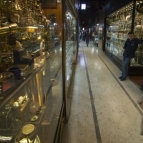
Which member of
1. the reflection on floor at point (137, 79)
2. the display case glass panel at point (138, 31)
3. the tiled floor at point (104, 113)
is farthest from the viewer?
the display case glass panel at point (138, 31)

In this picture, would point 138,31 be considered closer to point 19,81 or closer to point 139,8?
point 139,8

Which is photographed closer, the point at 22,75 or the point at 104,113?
the point at 22,75

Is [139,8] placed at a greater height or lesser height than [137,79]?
greater

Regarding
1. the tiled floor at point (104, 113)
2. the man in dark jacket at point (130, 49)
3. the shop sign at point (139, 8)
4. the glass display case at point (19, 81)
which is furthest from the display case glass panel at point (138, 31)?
the glass display case at point (19, 81)

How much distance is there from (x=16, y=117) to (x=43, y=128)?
1.67ft

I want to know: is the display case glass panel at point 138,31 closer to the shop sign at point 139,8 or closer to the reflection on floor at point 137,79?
the shop sign at point 139,8

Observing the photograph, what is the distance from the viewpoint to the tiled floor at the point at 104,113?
2211 mm

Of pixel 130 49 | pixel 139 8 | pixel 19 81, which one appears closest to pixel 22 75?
pixel 19 81

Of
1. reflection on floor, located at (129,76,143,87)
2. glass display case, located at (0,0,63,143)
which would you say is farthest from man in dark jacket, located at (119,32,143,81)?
glass display case, located at (0,0,63,143)

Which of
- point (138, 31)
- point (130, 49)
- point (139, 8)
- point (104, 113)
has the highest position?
point (139, 8)

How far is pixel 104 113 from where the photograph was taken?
111 inches

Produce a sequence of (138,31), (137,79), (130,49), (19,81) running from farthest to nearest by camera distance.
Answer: (138,31), (137,79), (130,49), (19,81)

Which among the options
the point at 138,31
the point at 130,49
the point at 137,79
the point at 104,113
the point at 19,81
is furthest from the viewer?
the point at 138,31

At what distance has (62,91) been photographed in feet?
8.00
